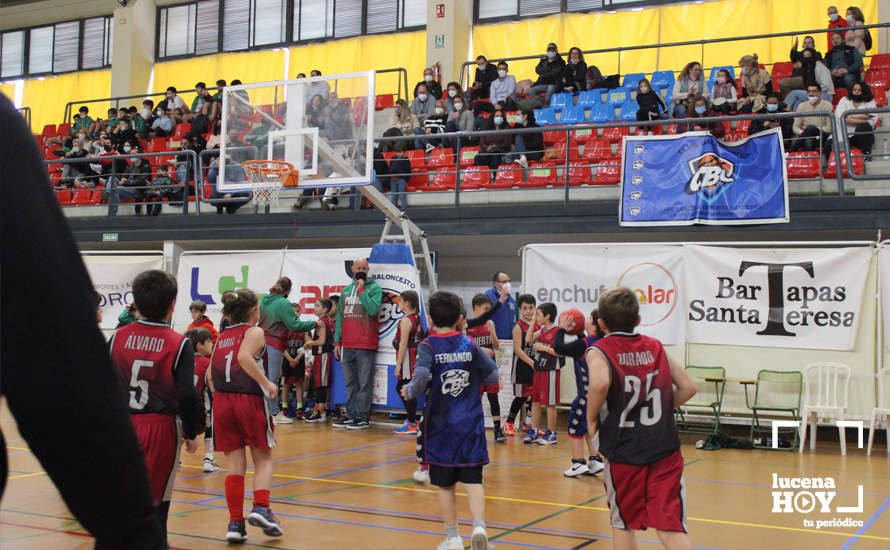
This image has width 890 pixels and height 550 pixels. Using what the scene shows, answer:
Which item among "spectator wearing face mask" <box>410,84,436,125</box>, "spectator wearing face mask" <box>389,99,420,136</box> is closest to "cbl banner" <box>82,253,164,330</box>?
"spectator wearing face mask" <box>389,99,420,136</box>

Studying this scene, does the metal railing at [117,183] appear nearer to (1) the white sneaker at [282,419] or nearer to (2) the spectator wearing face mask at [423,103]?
(2) the spectator wearing face mask at [423,103]

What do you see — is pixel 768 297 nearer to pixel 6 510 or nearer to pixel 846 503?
pixel 846 503

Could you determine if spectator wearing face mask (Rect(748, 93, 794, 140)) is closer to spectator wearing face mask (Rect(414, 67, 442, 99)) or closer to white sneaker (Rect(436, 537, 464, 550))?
spectator wearing face mask (Rect(414, 67, 442, 99))

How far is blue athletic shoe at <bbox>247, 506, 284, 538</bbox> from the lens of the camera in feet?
18.8

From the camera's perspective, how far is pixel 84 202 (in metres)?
19.2

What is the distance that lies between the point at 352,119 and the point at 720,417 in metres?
6.49

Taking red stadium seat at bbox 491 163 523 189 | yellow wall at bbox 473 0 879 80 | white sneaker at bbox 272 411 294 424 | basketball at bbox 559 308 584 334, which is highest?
yellow wall at bbox 473 0 879 80

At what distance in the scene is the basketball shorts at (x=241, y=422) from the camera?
589 centimetres

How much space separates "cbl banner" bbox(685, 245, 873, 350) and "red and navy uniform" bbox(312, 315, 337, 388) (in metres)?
5.25

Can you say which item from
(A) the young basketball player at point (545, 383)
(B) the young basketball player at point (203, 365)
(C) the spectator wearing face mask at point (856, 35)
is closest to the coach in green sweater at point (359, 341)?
(A) the young basketball player at point (545, 383)

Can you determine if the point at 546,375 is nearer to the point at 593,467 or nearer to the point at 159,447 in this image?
the point at 593,467

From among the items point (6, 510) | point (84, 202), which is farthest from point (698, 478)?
point (84, 202)

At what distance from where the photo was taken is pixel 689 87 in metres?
15.2

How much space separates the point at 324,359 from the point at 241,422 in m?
6.87
